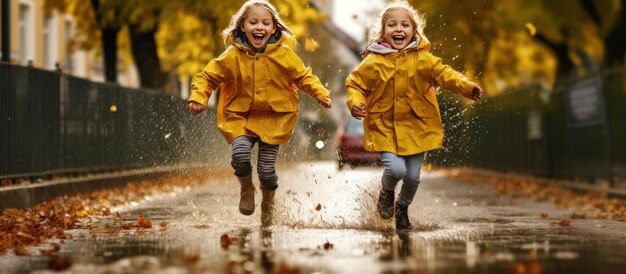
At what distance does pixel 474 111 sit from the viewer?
79.7 ft

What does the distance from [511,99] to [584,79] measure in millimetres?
4997

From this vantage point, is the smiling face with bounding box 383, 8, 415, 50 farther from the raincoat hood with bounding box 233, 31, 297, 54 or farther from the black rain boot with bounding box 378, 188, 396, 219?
the black rain boot with bounding box 378, 188, 396, 219

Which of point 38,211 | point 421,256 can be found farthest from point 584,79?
point 421,256

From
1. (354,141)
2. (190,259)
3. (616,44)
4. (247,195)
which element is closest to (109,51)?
(354,141)

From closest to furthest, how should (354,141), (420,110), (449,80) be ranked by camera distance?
(449,80) < (420,110) < (354,141)

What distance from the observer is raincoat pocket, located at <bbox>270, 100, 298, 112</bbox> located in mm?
10750

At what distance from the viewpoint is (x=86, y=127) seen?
1877cm

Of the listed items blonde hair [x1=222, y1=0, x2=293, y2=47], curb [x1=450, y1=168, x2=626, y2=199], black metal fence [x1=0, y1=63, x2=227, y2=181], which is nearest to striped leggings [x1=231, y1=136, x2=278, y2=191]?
blonde hair [x1=222, y1=0, x2=293, y2=47]

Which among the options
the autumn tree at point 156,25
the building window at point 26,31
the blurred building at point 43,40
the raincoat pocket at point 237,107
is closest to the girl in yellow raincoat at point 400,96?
the raincoat pocket at point 237,107

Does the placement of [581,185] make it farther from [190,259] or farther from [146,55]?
[146,55]

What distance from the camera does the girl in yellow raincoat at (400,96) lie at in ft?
34.3

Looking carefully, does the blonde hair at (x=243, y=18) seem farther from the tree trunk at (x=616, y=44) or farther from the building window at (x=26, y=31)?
the building window at (x=26, y=31)

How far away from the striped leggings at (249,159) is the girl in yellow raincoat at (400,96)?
82cm

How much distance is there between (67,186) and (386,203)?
696cm
